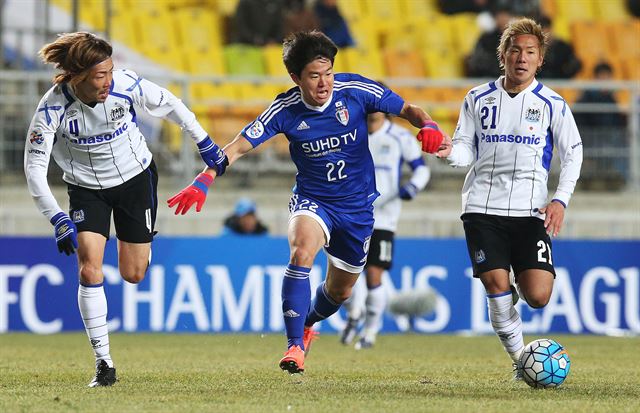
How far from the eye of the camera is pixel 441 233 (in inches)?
619

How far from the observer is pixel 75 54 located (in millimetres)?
7652

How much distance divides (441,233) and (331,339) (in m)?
2.45

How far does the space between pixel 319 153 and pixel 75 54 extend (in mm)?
1683

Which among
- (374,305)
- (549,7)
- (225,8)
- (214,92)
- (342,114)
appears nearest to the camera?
(342,114)

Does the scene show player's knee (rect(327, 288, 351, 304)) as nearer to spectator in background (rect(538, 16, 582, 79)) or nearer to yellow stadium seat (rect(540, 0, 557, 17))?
spectator in background (rect(538, 16, 582, 79))

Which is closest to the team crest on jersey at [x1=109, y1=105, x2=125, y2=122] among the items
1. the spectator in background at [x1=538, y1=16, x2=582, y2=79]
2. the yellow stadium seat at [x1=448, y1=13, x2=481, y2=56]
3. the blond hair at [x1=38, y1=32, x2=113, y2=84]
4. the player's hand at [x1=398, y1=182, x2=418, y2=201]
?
the blond hair at [x1=38, y1=32, x2=113, y2=84]

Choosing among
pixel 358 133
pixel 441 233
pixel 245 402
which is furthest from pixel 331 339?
pixel 245 402

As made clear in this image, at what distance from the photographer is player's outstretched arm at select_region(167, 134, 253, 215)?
7.81 metres

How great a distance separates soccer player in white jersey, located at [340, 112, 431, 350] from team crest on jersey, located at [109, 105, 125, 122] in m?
4.92

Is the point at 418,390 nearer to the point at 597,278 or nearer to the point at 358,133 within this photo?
the point at 358,133

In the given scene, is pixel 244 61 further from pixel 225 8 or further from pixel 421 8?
pixel 421 8

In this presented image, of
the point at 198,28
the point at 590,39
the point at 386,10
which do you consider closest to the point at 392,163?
the point at 198,28

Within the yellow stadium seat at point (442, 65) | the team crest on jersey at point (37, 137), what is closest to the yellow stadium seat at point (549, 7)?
the yellow stadium seat at point (442, 65)

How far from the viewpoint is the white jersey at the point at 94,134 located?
310 inches
